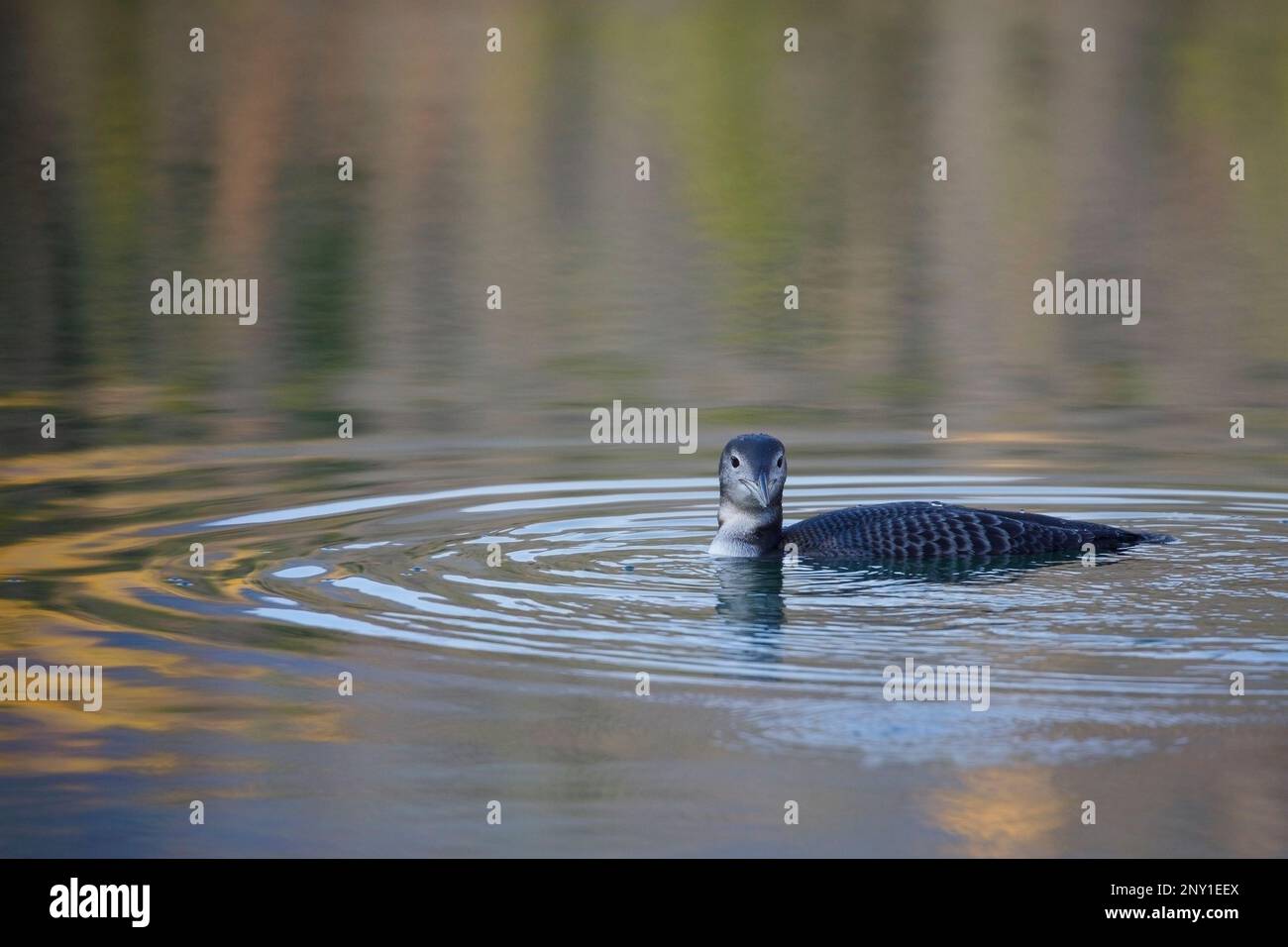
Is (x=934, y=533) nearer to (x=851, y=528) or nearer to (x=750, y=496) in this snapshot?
(x=851, y=528)

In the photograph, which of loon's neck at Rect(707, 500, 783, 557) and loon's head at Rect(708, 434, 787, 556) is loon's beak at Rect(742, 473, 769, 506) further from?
loon's neck at Rect(707, 500, 783, 557)

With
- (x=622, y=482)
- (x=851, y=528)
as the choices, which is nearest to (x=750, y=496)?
(x=851, y=528)

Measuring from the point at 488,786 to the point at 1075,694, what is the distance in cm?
204

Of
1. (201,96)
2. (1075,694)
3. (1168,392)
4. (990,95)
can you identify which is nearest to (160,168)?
(201,96)

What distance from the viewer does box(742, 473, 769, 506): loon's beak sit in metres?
9.21

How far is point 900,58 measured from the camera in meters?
41.4

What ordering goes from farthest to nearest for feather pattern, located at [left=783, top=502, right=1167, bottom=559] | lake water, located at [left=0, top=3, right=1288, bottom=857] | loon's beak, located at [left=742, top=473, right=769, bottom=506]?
feather pattern, located at [left=783, top=502, right=1167, bottom=559] < loon's beak, located at [left=742, top=473, right=769, bottom=506] < lake water, located at [left=0, top=3, right=1288, bottom=857]

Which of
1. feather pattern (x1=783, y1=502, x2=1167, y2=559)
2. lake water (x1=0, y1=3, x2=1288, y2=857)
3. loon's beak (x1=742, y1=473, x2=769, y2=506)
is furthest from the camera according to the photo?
feather pattern (x1=783, y1=502, x2=1167, y2=559)

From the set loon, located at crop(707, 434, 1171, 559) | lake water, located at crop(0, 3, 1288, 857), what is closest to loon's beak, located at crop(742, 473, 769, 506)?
loon, located at crop(707, 434, 1171, 559)

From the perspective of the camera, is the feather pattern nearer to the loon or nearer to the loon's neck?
the loon

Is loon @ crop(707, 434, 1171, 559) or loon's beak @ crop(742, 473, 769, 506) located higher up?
loon's beak @ crop(742, 473, 769, 506)

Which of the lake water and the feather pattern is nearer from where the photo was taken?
the lake water

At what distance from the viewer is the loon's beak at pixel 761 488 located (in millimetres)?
9211

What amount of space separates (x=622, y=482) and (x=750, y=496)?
2.27 metres
